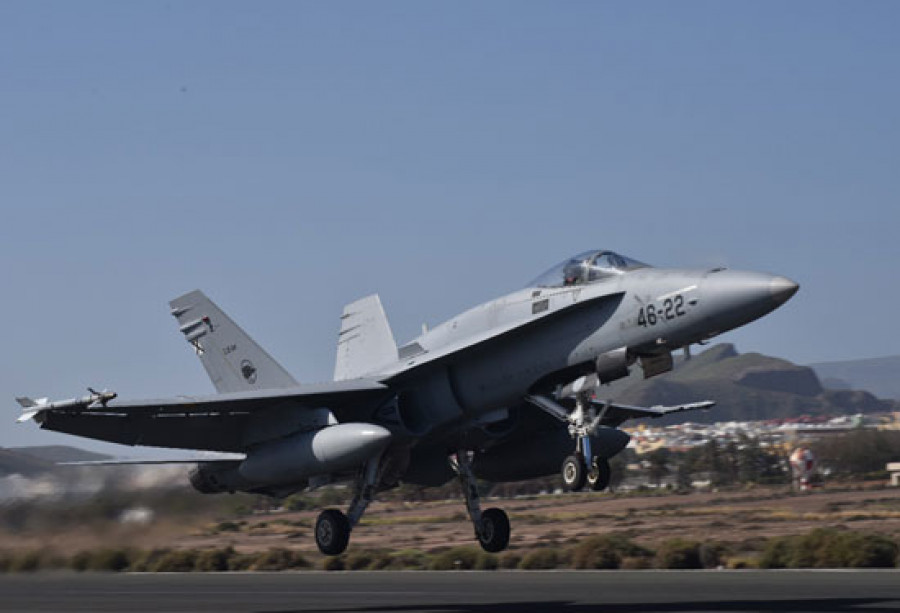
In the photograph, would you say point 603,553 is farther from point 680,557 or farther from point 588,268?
point 588,268

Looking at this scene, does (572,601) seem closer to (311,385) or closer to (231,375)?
(311,385)

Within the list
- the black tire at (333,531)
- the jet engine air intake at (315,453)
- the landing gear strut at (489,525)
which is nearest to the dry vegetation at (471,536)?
the jet engine air intake at (315,453)

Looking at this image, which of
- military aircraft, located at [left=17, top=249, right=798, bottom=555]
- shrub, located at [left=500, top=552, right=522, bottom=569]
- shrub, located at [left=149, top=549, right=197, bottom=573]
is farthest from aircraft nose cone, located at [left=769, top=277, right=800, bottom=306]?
shrub, located at [left=149, top=549, right=197, bottom=573]

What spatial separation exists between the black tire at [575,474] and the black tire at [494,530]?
548cm

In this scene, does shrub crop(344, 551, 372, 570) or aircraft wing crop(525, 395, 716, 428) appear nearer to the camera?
aircraft wing crop(525, 395, 716, 428)

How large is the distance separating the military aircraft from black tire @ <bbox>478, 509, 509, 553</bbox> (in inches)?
1.2

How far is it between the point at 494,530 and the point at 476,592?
567cm

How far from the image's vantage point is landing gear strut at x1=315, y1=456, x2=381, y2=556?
26172 mm

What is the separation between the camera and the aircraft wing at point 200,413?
85.0 ft

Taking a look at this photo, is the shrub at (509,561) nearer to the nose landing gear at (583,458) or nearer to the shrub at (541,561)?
the shrub at (541,561)

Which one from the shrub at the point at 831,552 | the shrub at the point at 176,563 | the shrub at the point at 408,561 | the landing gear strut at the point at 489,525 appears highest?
the landing gear strut at the point at 489,525

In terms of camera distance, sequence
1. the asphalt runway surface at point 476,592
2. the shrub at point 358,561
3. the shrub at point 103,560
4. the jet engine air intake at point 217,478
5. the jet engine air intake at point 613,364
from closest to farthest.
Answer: the jet engine air intake at point 613,364
the asphalt runway surface at point 476,592
the jet engine air intake at point 217,478
the shrub at point 103,560
the shrub at point 358,561

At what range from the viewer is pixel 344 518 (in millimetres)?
26344

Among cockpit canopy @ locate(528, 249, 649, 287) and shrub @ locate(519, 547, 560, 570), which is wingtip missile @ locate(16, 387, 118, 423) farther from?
shrub @ locate(519, 547, 560, 570)
